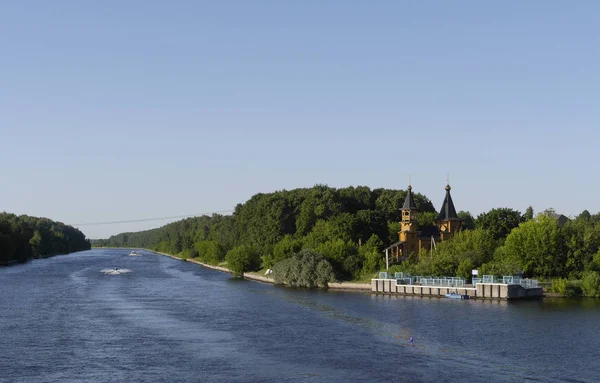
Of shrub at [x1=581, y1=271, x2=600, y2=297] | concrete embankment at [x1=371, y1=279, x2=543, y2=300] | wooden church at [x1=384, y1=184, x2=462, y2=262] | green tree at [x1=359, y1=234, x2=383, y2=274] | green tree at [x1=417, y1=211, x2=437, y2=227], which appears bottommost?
concrete embankment at [x1=371, y1=279, x2=543, y2=300]

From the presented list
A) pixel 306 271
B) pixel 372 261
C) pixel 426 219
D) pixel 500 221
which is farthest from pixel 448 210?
pixel 306 271

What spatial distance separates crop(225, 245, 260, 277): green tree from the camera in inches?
5285

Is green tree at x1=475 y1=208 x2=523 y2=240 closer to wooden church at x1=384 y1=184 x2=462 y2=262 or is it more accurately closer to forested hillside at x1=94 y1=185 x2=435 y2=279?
wooden church at x1=384 y1=184 x2=462 y2=262

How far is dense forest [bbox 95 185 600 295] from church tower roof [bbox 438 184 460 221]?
4.90 m

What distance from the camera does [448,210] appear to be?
120 m

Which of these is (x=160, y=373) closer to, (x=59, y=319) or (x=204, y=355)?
(x=204, y=355)

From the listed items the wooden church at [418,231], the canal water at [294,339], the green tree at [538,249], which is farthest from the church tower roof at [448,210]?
the canal water at [294,339]

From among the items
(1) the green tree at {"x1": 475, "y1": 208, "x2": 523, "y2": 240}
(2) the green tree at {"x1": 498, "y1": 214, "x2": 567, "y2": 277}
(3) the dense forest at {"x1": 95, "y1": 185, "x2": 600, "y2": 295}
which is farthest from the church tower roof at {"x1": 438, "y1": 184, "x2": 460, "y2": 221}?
(2) the green tree at {"x1": 498, "y1": 214, "x2": 567, "y2": 277}

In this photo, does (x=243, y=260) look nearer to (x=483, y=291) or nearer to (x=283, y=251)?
(x=283, y=251)

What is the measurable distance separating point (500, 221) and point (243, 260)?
5262cm

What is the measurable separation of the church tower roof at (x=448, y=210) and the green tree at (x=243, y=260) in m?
40.3

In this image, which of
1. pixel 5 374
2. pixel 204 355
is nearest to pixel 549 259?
pixel 204 355

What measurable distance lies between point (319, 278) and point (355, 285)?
7.30m

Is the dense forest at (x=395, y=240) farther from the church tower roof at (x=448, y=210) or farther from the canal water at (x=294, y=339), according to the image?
the canal water at (x=294, y=339)
